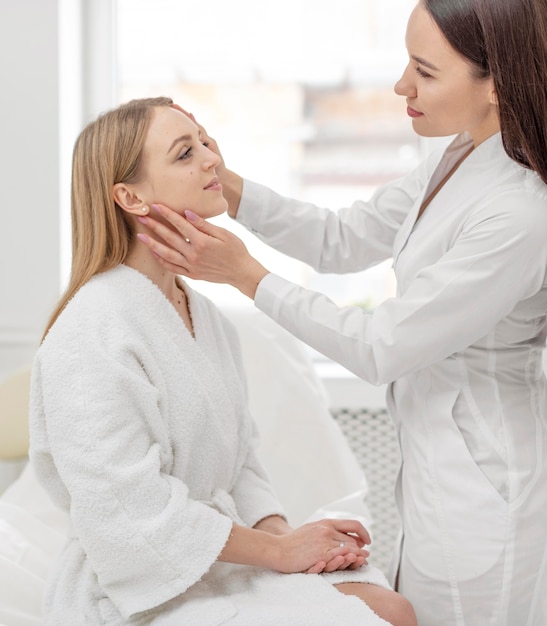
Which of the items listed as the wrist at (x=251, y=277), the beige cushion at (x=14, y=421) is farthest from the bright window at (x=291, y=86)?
the wrist at (x=251, y=277)

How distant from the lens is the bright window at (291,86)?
9.20 feet

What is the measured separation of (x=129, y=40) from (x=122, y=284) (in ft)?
5.23

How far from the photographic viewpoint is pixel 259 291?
1.45 m

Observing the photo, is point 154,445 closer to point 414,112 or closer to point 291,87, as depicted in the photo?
point 414,112

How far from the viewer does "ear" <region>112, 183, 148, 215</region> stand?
151cm

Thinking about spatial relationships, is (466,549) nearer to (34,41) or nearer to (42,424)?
(42,424)

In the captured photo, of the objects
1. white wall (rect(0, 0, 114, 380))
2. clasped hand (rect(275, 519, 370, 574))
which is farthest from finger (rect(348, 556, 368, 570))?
white wall (rect(0, 0, 114, 380))

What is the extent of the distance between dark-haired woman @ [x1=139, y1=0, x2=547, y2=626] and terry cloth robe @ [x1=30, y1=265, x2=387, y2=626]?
0.15m

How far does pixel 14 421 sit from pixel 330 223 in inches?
37.8

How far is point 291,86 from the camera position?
2859 millimetres

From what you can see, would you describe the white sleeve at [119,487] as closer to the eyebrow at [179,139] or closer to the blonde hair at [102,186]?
the blonde hair at [102,186]

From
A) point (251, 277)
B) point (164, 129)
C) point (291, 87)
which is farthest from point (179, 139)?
point (291, 87)

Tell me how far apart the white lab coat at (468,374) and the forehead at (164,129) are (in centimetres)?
31

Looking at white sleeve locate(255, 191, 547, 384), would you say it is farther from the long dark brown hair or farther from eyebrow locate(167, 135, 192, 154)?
eyebrow locate(167, 135, 192, 154)
